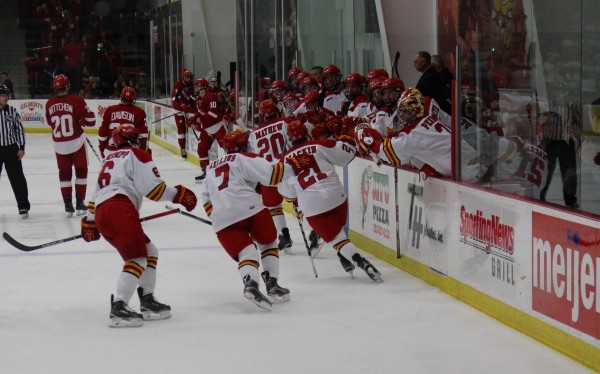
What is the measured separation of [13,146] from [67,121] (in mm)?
563

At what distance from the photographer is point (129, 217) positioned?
18.3ft

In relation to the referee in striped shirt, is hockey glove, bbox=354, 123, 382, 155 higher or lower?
higher

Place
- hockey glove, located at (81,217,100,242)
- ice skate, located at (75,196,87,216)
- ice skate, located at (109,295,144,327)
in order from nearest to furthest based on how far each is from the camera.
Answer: ice skate, located at (109,295,144,327)
hockey glove, located at (81,217,100,242)
ice skate, located at (75,196,87,216)

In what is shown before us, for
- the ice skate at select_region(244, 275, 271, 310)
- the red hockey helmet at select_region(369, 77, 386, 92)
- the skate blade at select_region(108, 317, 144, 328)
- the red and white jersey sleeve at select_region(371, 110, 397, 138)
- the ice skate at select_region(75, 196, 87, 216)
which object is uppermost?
the red hockey helmet at select_region(369, 77, 386, 92)

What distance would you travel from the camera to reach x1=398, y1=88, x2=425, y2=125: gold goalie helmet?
259 inches

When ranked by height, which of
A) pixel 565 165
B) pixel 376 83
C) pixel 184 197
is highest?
pixel 376 83

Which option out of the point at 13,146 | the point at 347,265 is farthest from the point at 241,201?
the point at 13,146

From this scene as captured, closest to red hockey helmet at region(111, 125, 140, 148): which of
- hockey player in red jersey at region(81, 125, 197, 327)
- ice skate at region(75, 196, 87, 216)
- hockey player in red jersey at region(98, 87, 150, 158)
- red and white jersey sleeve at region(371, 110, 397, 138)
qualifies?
hockey player in red jersey at region(81, 125, 197, 327)

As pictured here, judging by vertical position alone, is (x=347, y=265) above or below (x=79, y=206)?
above

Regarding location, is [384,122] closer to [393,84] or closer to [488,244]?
[393,84]

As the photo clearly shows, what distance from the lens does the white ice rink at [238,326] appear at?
472cm

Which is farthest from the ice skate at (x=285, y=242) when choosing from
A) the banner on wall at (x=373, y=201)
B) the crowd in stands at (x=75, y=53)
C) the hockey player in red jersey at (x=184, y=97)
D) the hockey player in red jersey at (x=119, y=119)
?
the crowd in stands at (x=75, y=53)

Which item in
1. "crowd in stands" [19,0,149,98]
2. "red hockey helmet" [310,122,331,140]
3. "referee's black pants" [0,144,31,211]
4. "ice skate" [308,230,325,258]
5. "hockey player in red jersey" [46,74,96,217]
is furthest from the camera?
"crowd in stands" [19,0,149,98]

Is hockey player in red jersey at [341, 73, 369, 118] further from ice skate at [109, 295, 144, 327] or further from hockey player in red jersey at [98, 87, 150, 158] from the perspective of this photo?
ice skate at [109, 295, 144, 327]
